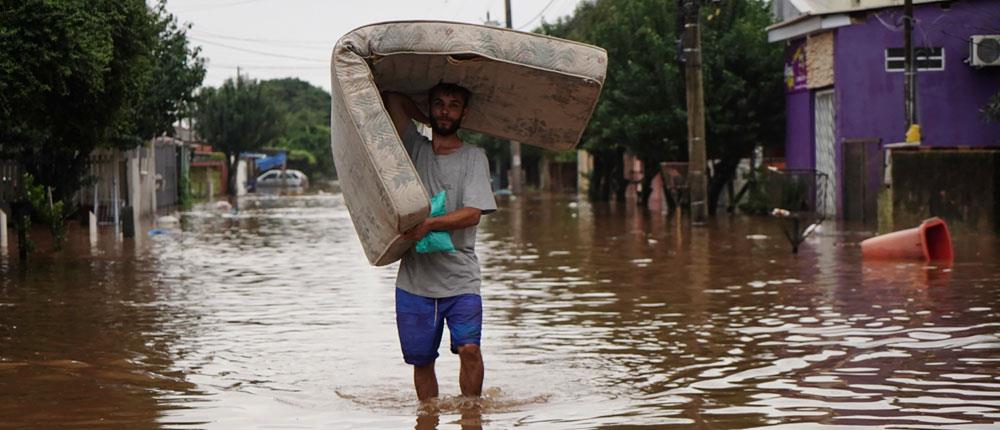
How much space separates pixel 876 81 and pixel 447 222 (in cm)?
2614

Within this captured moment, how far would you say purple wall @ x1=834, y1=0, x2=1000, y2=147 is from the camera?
3128 centimetres

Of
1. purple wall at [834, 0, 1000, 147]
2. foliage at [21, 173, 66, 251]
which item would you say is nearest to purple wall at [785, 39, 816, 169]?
purple wall at [834, 0, 1000, 147]

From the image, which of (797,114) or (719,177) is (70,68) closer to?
(797,114)

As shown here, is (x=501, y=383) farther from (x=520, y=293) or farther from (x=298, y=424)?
(x=520, y=293)

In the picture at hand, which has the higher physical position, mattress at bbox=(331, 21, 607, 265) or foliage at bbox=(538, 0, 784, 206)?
foliage at bbox=(538, 0, 784, 206)

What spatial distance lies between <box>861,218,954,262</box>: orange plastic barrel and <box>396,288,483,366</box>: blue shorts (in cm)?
1158

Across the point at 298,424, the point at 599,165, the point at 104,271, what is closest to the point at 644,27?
the point at 599,165

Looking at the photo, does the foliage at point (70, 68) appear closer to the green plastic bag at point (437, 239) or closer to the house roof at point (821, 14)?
the green plastic bag at point (437, 239)

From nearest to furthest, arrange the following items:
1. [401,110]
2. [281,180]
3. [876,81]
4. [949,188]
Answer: [401,110]
[949,188]
[876,81]
[281,180]

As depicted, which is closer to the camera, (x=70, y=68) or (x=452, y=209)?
(x=452, y=209)

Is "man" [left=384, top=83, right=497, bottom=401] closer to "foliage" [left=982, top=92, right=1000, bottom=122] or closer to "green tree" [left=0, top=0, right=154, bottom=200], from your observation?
"green tree" [left=0, top=0, right=154, bottom=200]

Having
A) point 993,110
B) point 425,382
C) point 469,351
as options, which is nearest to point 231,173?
point 993,110

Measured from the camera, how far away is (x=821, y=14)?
3288 centimetres

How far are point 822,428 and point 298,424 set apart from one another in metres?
2.56
